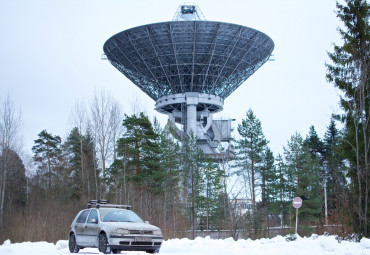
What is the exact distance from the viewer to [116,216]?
1459 centimetres

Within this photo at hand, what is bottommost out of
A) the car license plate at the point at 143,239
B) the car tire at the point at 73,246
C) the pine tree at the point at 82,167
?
the car tire at the point at 73,246

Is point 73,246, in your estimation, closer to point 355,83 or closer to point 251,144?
point 355,83

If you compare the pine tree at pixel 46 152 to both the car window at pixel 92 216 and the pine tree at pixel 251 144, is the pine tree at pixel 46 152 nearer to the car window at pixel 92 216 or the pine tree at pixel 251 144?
the pine tree at pixel 251 144

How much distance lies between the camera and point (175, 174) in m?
50.0

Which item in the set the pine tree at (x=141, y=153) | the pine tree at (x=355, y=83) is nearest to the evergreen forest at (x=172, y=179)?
the pine tree at (x=141, y=153)

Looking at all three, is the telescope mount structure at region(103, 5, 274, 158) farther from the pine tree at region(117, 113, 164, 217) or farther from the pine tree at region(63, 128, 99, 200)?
the pine tree at region(63, 128, 99, 200)

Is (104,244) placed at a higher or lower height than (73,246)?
higher

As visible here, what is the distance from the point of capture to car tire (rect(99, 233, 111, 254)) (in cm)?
1309

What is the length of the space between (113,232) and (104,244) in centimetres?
51

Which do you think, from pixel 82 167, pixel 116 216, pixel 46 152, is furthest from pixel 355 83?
pixel 46 152

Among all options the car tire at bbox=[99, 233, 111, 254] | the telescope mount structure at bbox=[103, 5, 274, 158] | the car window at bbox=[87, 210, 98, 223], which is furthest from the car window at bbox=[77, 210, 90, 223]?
the telescope mount structure at bbox=[103, 5, 274, 158]

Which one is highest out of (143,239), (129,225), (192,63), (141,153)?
(192,63)

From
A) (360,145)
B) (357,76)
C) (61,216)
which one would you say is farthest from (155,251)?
(61,216)

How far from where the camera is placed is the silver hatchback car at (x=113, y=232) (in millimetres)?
12992
